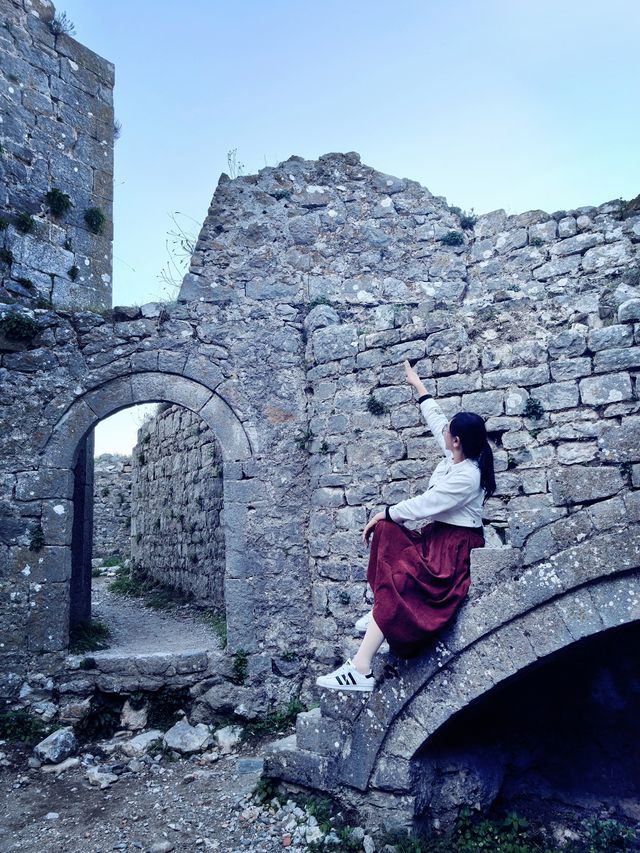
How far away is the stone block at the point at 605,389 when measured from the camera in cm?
397

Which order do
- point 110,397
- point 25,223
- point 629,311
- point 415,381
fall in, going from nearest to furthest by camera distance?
point 629,311 < point 415,381 < point 110,397 < point 25,223

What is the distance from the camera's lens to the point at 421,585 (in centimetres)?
332

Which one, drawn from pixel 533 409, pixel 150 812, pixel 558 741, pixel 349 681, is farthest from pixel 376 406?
pixel 150 812

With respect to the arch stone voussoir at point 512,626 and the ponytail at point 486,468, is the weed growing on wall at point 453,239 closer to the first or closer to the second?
the ponytail at point 486,468

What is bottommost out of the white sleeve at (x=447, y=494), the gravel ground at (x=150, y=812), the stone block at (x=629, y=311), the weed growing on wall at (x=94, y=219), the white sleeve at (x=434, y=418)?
the gravel ground at (x=150, y=812)

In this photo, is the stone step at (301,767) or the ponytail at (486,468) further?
the stone step at (301,767)

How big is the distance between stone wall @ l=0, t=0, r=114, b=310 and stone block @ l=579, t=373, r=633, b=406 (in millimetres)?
5719

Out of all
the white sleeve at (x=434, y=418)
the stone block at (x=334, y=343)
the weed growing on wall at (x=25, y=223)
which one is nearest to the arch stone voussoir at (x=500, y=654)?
the white sleeve at (x=434, y=418)

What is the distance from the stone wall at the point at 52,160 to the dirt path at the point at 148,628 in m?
3.73

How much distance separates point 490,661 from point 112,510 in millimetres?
10621

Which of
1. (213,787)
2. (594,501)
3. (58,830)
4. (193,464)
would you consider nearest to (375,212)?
(193,464)

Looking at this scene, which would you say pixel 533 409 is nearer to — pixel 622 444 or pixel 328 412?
pixel 622 444

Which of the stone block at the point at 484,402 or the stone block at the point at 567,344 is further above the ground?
the stone block at the point at 567,344

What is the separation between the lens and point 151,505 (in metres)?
9.61
